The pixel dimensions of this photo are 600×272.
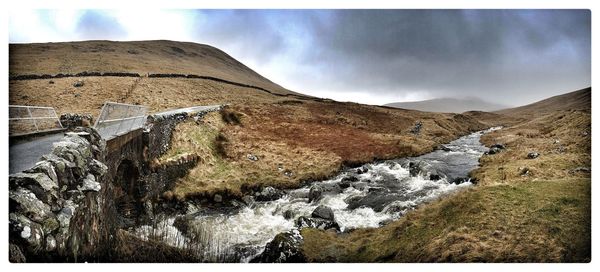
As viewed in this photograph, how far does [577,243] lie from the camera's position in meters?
6.19

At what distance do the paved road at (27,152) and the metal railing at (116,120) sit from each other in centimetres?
103

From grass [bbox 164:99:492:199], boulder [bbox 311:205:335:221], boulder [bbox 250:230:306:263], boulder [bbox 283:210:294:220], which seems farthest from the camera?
grass [bbox 164:99:492:199]

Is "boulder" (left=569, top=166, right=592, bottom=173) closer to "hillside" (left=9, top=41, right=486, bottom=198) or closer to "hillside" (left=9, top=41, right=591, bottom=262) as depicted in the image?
"hillside" (left=9, top=41, right=591, bottom=262)

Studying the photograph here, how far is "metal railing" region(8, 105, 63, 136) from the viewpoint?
6969mm

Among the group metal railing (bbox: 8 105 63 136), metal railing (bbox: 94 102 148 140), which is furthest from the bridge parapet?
metal railing (bbox: 8 105 63 136)

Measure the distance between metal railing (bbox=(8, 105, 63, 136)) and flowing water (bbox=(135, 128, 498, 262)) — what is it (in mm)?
3245

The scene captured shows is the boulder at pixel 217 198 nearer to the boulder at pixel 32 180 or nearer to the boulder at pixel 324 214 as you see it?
the boulder at pixel 324 214

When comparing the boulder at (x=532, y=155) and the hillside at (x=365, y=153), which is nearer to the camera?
the hillside at (x=365, y=153)

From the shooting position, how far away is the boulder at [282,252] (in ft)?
25.6

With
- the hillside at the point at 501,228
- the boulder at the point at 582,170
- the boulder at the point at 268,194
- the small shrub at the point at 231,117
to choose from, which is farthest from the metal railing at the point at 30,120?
the small shrub at the point at 231,117

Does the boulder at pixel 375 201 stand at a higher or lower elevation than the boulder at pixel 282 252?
higher

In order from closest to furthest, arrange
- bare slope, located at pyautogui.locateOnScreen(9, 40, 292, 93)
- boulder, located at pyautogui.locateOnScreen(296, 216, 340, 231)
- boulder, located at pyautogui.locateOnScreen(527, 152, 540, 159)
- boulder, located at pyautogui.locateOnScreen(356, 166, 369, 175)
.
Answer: bare slope, located at pyautogui.locateOnScreen(9, 40, 292, 93)
boulder, located at pyautogui.locateOnScreen(296, 216, 340, 231)
boulder, located at pyautogui.locateOnScreen(527, 152, 540, 159)
boulder, located at pyautogui.locateOnScreen(356, 166, 369, 175)

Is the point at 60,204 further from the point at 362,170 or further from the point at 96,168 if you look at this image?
the point at 362,170
